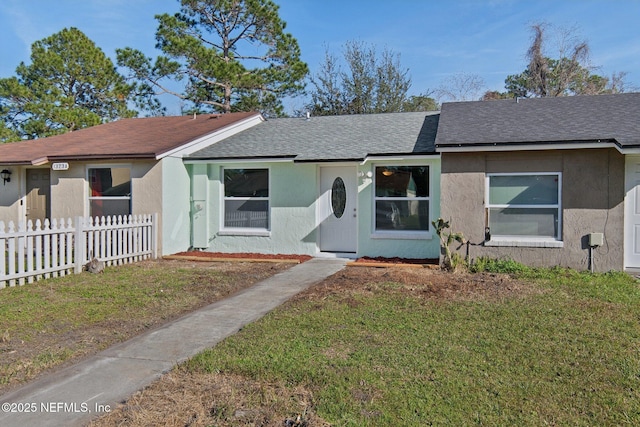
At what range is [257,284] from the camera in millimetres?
9023

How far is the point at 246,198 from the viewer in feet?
42.3

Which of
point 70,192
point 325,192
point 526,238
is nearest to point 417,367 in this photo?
point 526,238

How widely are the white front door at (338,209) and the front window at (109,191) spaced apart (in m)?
5.20

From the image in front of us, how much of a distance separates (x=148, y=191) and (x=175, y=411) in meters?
9.33

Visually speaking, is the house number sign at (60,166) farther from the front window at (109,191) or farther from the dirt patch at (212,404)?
the dirt patch at (212,404)

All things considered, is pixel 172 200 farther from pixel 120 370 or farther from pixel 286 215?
pixel 120 370

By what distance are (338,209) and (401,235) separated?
1.81 metres

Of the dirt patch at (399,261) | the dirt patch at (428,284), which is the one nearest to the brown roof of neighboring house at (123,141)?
the dirt patch at (399,261)

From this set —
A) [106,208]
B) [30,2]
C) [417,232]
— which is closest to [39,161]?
[106,208]

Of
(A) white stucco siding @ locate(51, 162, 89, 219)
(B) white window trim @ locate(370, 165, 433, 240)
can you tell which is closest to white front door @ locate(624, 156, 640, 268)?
(B) white window trim @ locate(370, 165, 433, 240)

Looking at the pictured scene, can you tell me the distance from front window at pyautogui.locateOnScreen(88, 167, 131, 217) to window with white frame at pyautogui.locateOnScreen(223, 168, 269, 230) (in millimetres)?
2607

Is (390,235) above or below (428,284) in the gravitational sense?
above

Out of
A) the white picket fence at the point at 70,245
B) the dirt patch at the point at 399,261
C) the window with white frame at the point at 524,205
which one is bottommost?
the dirt patch at the point at 399,261

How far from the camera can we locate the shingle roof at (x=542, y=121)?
956 centimetres
